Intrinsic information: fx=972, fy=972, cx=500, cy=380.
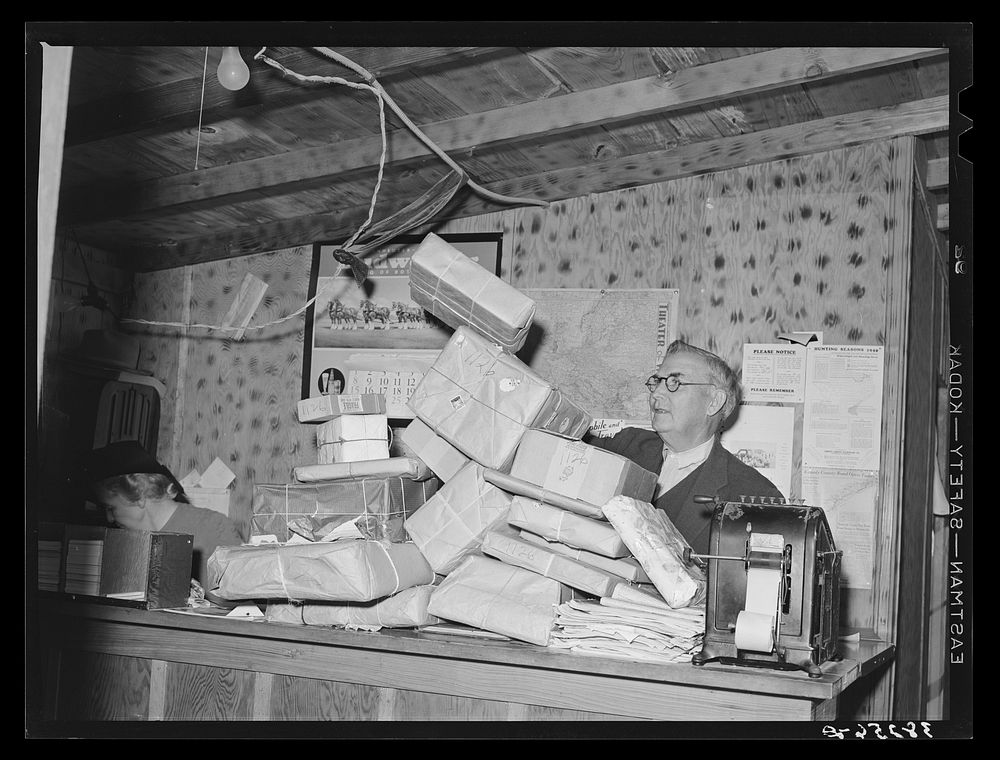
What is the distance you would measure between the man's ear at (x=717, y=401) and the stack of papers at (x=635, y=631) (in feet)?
3.92

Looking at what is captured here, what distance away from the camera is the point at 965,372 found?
8.23 ft

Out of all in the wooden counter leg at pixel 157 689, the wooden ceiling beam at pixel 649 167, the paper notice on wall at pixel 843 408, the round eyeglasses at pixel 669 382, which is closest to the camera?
the wooden counter leg at pixel 157 689

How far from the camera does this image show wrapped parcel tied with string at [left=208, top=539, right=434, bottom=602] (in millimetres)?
2408

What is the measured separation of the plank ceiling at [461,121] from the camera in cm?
318

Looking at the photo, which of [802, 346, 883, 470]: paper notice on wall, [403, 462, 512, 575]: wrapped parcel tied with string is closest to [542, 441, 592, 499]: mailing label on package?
[403, 462, 512, 575]: wrapped parcel tied with string

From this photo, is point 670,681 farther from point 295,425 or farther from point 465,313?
point 295,425

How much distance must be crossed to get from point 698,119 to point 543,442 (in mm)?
1717

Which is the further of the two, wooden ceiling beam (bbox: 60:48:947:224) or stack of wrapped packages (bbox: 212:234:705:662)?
Answer: wooden ceiling beam (bbox: 60:48:947:224)

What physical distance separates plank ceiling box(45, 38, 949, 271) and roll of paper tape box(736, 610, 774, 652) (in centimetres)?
189

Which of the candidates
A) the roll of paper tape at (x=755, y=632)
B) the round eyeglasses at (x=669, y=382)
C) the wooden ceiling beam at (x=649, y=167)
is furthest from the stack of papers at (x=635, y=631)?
the wooden ceiling beam at (x=649, y=167)

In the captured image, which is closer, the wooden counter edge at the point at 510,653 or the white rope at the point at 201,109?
the wooden counter edge at the point at 510,653

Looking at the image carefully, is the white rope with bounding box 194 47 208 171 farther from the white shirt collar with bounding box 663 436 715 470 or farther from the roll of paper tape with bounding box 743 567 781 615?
the roll of paper tape with bounding box 743 567 781 615

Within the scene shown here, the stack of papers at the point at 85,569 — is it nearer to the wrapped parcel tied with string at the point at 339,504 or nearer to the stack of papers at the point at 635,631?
the wrapped parcel tied with string at the point at 339,504

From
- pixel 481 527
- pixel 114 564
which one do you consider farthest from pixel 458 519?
pixel 114 564
